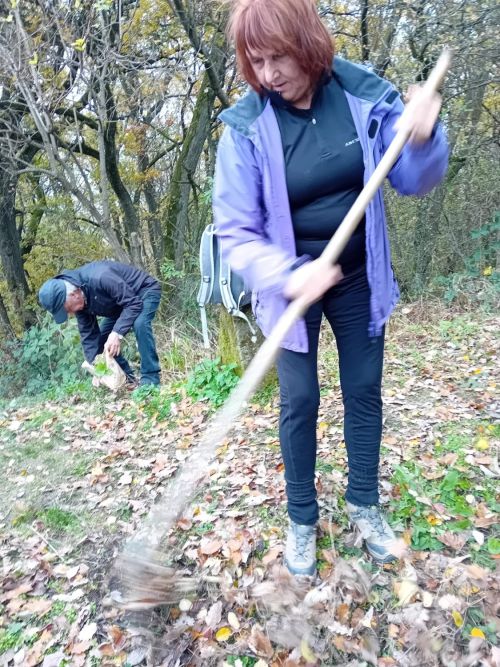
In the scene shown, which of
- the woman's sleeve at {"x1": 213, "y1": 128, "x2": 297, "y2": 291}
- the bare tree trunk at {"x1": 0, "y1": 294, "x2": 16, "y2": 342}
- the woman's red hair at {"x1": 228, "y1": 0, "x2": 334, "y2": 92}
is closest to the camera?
the woman's red hair at {"x1": 228, "y1": 0, "x2": 334, "y2": 92}

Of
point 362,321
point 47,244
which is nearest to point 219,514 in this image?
point 362,321

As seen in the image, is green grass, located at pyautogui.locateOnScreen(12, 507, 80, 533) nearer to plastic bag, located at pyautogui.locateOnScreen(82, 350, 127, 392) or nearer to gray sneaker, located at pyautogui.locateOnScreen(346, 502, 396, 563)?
gray sneaker, located at pyautogui.locateOnScreen(346, 502, 396, 563)

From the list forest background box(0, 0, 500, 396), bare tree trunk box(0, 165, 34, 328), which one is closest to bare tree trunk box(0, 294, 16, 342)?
forest background box(0, 0, 500, 396)

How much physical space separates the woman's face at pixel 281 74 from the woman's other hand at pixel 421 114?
0.34m

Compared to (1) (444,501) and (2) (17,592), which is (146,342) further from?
(1) (444,501)

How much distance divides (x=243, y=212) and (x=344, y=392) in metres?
0.86

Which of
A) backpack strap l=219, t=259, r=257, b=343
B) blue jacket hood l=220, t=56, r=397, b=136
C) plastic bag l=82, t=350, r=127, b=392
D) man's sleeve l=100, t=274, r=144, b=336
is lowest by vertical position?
plastic bag l=82, t=350, r=127, b=392

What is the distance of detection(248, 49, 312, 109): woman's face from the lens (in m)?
1.63

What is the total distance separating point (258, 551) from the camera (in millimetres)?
2389

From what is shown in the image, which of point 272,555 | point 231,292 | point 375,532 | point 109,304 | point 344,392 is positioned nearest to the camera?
point 344,392

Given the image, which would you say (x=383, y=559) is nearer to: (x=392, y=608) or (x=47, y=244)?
(x=392, y=608)

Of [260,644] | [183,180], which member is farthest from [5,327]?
[260,644]

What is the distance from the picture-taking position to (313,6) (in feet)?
5.28

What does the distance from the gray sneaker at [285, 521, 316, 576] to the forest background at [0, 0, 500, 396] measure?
3909 millimetres
